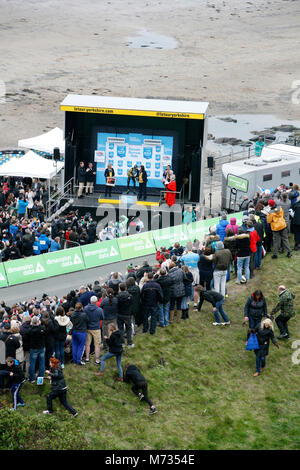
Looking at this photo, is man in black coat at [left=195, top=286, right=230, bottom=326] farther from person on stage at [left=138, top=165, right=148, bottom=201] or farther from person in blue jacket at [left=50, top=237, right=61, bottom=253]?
person on stage at [left=138, top=165, right=148, bottom=201]

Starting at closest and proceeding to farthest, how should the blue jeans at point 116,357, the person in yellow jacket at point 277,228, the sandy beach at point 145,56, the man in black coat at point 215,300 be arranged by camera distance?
the blue jeans at point 116,357 < the man in black coat at point 215,300 < the person in yellow jacket at point 277,228 < the sandy beach at point 145,56

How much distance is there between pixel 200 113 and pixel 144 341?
36.9 feet

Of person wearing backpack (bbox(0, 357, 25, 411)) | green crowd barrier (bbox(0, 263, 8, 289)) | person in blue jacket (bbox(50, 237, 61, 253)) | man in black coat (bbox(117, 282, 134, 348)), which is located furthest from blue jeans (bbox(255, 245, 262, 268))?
person wearing backpack (bbox(0, 357, 25, 411))

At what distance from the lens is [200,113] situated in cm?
2583

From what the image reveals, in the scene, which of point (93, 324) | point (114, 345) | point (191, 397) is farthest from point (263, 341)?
point (93, 324)

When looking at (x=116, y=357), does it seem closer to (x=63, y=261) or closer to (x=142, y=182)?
(x=63, y=261)

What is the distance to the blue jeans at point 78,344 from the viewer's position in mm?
15383

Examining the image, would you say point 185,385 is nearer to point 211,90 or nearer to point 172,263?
point 172,263

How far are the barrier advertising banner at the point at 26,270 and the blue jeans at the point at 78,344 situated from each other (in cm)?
516

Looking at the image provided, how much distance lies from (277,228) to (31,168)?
448 inches

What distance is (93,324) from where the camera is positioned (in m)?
15.6

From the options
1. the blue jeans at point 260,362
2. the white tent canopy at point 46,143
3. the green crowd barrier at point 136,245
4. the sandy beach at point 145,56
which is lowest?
the blue jeans at point 260,362

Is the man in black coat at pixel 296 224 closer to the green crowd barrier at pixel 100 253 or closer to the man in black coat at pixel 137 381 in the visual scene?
the green crowd barrier at pixel 100 253

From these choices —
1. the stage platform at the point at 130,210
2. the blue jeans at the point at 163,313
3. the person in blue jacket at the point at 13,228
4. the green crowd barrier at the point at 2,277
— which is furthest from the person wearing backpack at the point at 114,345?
the stage platform at the point at 130,210
